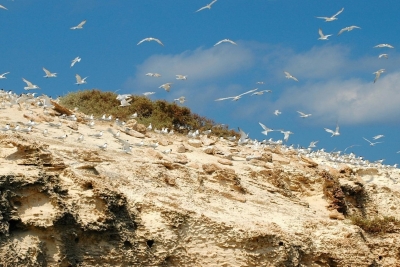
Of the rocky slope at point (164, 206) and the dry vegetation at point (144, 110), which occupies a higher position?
the dry vegetation at point (144, 110)

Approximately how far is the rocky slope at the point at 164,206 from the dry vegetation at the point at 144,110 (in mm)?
5404

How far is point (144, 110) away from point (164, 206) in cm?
1406

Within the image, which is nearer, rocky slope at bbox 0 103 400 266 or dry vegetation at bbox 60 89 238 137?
rocky slope at bbox 0 103 400 266

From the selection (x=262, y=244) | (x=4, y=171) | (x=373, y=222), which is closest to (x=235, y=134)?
(x=373, y=222)

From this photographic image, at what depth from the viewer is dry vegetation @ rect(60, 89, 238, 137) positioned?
85.1ft

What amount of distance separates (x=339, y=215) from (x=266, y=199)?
2331mm

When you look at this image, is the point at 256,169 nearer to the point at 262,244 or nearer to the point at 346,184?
the point at 346,184

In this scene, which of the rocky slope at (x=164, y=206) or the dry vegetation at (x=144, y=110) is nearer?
the rocky slope at (x=164, y=206)

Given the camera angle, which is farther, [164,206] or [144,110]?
[144,110]

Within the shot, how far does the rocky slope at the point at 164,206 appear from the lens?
11211 mm

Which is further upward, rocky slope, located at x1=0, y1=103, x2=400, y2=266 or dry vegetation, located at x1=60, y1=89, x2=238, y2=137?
dry vegetation, located at x1=60, y1=89, x2=238, y2=137

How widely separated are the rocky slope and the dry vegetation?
5.40m

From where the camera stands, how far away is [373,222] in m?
18.2

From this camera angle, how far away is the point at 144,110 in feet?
88.7
